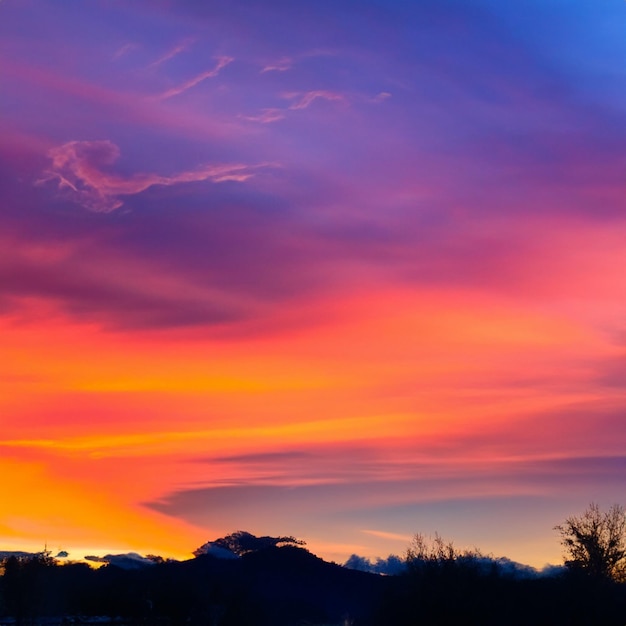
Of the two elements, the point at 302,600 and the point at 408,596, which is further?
the point at 302,600

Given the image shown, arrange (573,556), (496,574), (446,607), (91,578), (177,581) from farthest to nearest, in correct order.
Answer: (91,578)
(177,581)
(573,556)
(496,574)
(446,607)

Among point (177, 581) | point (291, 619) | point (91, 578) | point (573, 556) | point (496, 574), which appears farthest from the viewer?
point (291, 619)

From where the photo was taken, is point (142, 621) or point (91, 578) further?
point (91, 578)

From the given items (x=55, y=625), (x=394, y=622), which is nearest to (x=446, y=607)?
(x=394, y=622)

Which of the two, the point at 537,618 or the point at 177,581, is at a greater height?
the point at 177,581

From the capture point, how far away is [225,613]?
128375mm

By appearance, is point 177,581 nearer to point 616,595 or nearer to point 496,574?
point 496,574

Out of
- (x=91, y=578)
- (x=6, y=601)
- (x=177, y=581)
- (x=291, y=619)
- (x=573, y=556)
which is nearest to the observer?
(x=573, y=556)

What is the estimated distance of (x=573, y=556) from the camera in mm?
100000

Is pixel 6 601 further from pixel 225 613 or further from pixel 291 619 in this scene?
pixel 291 619

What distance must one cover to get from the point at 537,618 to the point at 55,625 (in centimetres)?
6987

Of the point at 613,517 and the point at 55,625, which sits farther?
the point at 55,625

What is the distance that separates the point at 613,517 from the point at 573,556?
7.15 m

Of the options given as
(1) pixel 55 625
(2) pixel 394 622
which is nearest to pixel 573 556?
(2) pixel 394 622
